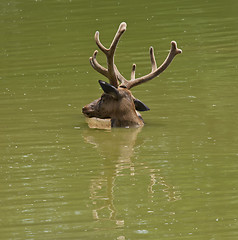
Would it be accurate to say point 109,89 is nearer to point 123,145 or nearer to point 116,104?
point 116,104

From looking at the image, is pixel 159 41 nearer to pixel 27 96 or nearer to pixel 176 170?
pixel 27 96

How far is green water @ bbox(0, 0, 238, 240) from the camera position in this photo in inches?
320

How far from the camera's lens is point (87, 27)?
22.3 metres

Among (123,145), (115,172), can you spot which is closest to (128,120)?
(123,145)

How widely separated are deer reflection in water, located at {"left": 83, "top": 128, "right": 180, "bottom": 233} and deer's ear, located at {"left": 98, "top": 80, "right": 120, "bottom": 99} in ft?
1.52

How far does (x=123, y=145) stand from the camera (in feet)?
36.6

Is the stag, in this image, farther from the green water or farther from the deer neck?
the green water

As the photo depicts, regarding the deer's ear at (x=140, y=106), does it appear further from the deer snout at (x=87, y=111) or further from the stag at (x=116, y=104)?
the deer snout at (x=87, y=111)

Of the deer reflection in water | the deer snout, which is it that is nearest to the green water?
the deer reflection in water

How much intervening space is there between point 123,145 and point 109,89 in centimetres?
109

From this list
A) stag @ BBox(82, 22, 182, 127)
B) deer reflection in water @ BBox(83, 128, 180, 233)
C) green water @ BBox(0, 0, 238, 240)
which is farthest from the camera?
stag @ BBox(82, 22, 182, 127)

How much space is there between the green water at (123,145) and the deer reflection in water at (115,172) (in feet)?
0.04

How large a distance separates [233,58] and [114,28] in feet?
18.9

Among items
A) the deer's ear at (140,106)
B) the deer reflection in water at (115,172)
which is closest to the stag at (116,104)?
the deer's ear at (140,106)
